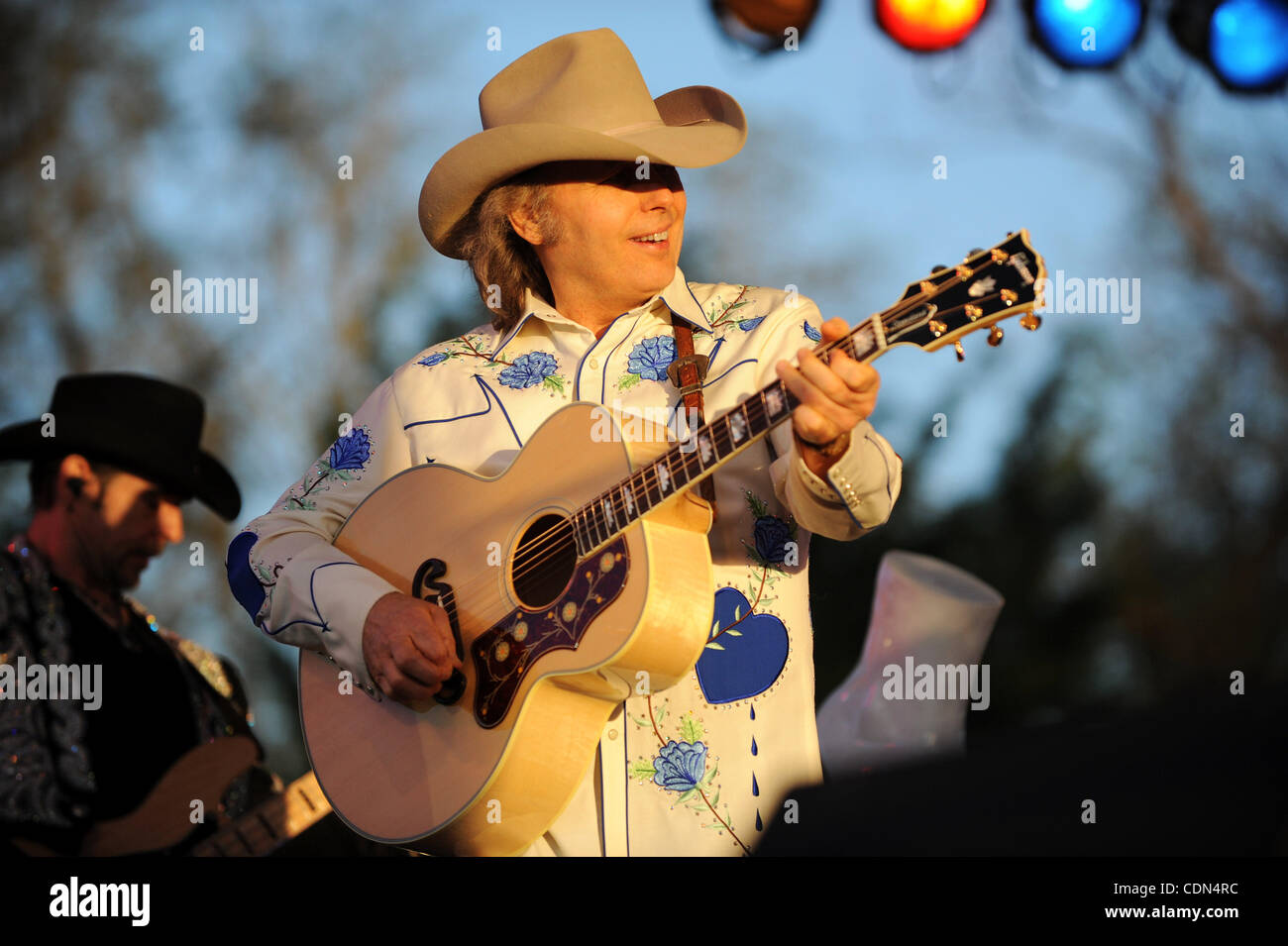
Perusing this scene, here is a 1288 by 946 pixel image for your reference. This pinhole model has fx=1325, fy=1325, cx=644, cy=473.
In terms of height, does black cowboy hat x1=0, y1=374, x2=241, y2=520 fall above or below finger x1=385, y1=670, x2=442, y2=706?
above

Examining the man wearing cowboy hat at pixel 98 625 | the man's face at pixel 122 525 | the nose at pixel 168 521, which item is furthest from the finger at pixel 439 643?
the nose at pixel 168 521

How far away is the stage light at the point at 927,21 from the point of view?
4316mm

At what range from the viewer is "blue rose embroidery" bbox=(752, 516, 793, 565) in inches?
91.1

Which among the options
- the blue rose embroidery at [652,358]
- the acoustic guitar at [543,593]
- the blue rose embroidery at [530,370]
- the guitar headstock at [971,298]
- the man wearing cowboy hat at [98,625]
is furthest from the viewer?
the man wearing cowboy hat at [98,625]

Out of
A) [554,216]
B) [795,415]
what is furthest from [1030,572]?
[795,415]

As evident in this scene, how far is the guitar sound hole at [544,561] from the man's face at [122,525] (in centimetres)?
219

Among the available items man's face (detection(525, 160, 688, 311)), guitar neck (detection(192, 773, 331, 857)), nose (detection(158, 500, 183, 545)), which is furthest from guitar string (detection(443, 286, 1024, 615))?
nose (detection(158, 500, 183, 545))

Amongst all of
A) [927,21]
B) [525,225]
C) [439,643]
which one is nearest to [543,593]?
[439,643]

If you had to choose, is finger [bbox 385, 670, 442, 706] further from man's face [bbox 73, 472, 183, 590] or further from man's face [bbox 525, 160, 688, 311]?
man's face [bbox 73, 472, 183, 590]

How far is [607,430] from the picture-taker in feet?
7.14

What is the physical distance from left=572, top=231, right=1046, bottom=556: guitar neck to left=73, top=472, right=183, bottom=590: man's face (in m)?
2.49

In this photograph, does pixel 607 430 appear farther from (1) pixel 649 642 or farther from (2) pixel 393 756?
(2) pixel 393 756

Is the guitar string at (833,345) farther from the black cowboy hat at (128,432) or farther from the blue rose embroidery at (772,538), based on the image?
the black cowboy hat at (128,432)

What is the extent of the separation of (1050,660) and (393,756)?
16.3 ft
